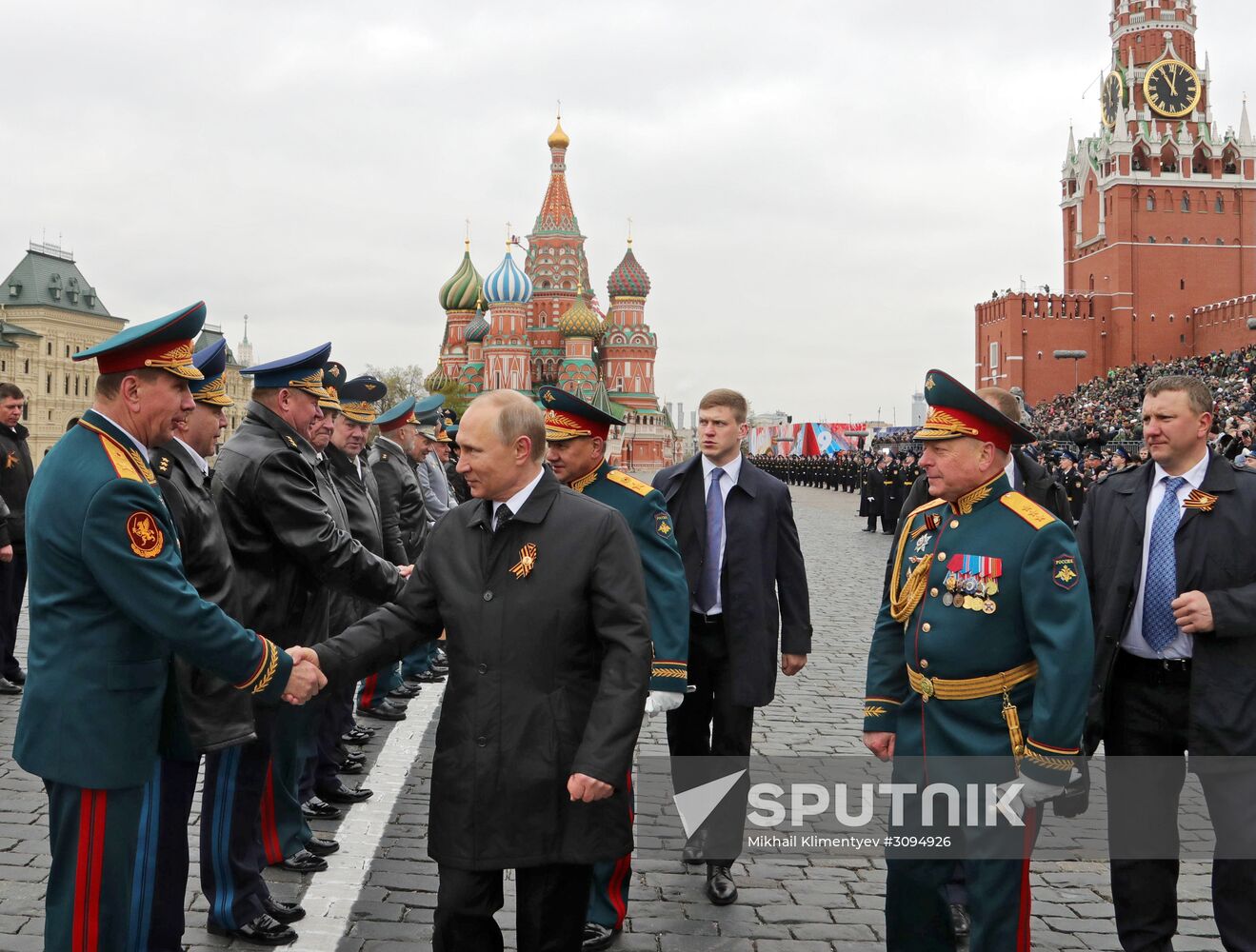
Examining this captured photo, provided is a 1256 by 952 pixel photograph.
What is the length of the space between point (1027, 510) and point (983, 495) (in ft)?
0.49

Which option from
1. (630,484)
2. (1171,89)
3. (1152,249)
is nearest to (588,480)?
(630,484)

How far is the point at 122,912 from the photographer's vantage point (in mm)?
3270

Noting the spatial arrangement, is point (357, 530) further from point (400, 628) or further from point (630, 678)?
point (630, 678)

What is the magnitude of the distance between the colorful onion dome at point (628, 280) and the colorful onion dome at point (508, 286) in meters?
6.39

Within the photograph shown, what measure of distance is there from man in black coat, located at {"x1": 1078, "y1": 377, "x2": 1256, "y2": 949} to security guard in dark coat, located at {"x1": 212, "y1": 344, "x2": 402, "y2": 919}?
9.24ft

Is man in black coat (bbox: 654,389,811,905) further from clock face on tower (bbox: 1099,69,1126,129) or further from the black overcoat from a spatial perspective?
clock face on tower (bbox: 1099,69,1126,129)

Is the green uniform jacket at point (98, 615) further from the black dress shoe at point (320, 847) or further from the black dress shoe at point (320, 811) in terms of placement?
the black dress shoe at point (320, 811)

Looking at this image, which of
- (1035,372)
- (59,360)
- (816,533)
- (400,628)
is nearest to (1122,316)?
(1035,372)

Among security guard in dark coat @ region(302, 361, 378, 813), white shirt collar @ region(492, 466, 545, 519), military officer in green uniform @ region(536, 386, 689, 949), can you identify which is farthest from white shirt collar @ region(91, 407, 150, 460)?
military officer in green uniform @ region(536, 386, 689, 949)

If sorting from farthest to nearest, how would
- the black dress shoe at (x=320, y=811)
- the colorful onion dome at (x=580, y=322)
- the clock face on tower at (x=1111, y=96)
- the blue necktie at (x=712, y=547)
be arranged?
the colorful onion dome at (x=580, y=322)
the clock face on tower at (x=1111, y=96)
the black dress shoe at (x=320, y=811)
the blue necktie at (x=712, y=547)

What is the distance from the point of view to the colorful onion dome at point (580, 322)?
81688 millimetres

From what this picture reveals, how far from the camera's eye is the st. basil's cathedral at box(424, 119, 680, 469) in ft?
266

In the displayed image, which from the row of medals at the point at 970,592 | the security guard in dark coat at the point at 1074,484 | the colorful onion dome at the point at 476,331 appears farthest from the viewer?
the colorful onion dome at the point at 476,331

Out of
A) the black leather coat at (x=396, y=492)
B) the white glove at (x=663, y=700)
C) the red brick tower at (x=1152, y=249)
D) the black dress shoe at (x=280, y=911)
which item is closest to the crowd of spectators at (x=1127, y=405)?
the red brick tower at (x=1152, y=249)
